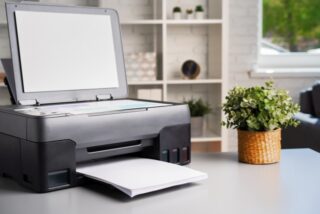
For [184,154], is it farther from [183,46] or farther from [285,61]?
[285,61]

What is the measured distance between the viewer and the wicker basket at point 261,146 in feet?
4.09

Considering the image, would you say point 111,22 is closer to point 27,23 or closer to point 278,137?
point 27,23

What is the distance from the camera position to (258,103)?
4.06 ft

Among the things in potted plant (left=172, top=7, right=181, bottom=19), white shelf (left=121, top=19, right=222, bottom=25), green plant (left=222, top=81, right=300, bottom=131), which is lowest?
green plant (left=222, top=81, right=300, bottom=131)

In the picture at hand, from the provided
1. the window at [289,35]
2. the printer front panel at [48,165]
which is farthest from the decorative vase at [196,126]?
the printer front panel at [48,165]

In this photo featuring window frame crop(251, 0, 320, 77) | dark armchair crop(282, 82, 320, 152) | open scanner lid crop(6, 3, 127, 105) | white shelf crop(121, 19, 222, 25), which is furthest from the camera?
window frame crop(251, 0, 320, 77)

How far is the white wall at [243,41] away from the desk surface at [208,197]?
2.35m

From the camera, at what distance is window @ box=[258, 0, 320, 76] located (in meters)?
3.70

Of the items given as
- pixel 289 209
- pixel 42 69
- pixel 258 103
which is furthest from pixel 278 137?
pixel 42 69

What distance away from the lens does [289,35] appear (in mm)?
3766

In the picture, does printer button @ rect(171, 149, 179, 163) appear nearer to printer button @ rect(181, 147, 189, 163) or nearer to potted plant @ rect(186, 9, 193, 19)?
printer button @ rect(181, 147, 189, 163)

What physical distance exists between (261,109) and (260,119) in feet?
0.09

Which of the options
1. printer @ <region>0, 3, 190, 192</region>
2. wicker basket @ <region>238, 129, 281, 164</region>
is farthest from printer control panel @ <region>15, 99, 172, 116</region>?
wicker basket @ <region>238, 129, 281, 164</region>

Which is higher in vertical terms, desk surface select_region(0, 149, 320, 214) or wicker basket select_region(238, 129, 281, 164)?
wicker basket select_region(238, 129, 281, 164)
